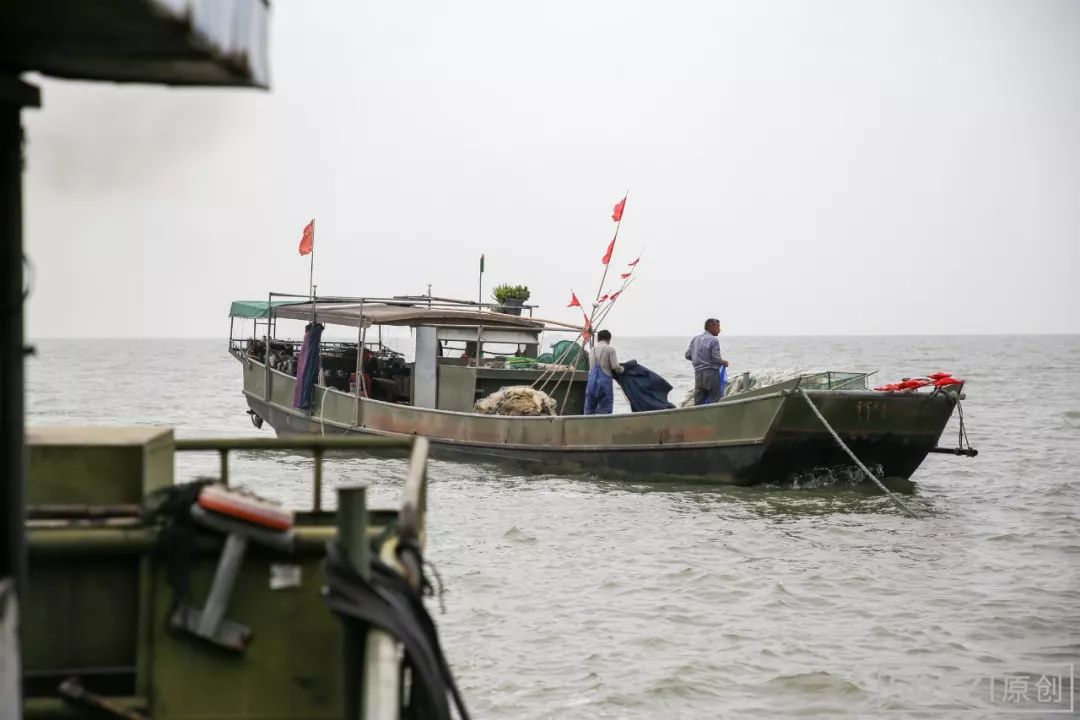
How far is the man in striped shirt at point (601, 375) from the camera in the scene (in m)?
17.1

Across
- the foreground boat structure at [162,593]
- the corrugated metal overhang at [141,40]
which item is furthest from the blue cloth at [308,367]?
the corrugated metal overhang at [141,40]

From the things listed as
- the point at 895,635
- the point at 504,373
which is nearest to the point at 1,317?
the point at 895,635

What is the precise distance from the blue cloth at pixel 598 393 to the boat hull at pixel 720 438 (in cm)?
72

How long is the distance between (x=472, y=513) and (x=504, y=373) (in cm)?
479

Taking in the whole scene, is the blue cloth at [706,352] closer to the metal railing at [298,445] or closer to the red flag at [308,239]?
the red flag at [308,239]

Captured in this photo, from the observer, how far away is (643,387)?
673 inches

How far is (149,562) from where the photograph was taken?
4.22 metres

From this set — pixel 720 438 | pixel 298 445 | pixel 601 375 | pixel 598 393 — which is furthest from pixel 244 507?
pixel 598 393

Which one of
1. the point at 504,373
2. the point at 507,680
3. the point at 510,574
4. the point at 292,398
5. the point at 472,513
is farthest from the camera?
the point at 292,398

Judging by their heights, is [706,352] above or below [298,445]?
above

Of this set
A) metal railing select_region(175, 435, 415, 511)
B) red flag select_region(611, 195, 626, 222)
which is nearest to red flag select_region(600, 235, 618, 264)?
red flag select_region(611, 195, 626, 222)

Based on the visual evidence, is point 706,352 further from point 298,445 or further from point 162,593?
point 162,593

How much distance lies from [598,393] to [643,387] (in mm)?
794

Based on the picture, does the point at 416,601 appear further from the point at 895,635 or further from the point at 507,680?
the point at 895,635
